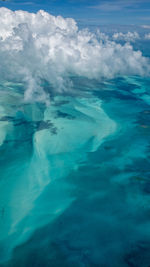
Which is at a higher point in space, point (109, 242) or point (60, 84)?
point (60, 84)

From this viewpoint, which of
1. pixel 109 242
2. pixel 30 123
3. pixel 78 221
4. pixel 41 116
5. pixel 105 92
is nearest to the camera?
pixel 109 242

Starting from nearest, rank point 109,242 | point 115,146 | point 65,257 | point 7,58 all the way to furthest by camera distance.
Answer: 1. point 65,257
2. point 109,242
3. point 115,146
4. point 7,58

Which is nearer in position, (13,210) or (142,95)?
(13,210)

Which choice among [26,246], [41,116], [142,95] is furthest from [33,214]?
[142,95]

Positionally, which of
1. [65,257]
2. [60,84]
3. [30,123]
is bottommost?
[65,257]

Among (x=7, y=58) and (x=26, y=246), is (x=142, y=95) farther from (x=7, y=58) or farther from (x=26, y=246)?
(x=7, y=58)

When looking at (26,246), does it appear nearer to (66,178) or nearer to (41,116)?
(66,178)
